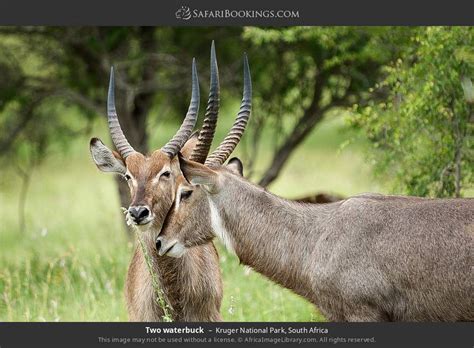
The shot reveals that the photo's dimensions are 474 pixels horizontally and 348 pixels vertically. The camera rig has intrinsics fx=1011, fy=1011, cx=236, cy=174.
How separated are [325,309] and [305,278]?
1.03 ft

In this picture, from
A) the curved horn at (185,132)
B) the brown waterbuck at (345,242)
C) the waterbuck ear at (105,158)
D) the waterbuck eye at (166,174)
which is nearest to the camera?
Result: the brown waterbuck at (345,242)

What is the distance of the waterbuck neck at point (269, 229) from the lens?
8.05 metres

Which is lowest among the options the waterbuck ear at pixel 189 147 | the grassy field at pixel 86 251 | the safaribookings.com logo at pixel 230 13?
the grassy field at pixel 86 251

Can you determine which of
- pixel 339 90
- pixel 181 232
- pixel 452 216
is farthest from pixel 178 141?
pixel 339 90

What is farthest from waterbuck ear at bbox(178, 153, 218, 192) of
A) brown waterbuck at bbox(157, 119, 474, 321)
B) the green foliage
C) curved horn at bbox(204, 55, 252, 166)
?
the green foliage

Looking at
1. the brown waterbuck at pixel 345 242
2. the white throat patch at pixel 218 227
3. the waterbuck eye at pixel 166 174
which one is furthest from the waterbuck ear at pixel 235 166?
the waterbuck eye at pixel 166 174

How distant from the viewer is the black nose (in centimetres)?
821

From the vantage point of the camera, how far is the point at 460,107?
33.8 ft

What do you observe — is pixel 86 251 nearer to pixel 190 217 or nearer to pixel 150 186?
pixel 150 186

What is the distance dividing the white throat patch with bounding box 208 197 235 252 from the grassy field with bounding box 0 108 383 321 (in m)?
0.62

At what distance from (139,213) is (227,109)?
9.62m

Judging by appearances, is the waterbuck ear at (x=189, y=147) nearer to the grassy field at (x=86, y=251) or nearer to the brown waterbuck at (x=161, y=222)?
the brown waterbuck at (x=161, y=222)

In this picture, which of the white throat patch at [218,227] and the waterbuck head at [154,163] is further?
the waterbuck head at [154,163]

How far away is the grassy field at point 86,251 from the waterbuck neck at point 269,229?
56 centimetres
